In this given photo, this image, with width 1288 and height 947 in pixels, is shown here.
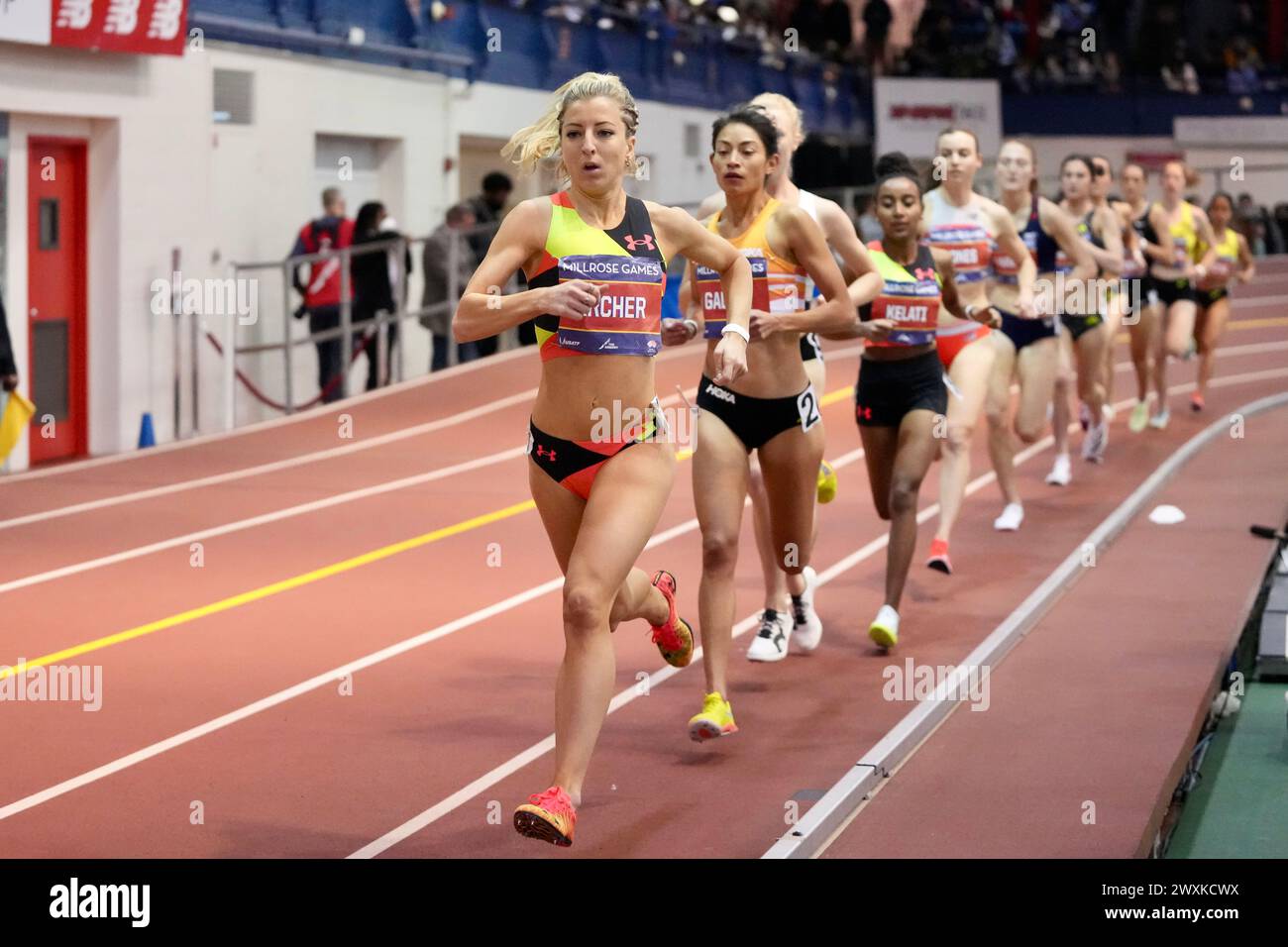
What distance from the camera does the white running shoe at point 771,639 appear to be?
29.5 feet

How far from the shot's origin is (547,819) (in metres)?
5.63

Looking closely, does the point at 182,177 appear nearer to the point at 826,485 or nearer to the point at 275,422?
the point at 275,422

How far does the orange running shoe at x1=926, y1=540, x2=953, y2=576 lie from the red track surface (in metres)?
0.16

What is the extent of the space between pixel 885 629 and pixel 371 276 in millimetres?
11077

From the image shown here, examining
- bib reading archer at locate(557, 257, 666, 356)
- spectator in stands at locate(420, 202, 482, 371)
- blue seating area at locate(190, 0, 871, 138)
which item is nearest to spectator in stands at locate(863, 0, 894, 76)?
blue seating area at locate(190, 0, 871, 138)

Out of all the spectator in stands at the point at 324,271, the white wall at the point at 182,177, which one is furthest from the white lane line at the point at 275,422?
the white wall at the point at 182,177

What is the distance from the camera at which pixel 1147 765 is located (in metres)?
7.23

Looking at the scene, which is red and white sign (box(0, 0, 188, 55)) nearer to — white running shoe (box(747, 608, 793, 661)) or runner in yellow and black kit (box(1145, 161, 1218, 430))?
runner in yellow and black kit (box(1145, 161, 1218, 430))

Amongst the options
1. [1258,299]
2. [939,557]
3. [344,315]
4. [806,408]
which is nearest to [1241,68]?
[1258,299]

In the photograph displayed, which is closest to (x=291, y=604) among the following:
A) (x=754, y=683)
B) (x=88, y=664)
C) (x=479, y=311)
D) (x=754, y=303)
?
(x=88, y=664)

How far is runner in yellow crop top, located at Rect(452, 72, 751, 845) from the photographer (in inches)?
236

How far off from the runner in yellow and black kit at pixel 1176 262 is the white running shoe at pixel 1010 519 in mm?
4888

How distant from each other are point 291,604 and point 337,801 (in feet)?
12.2
